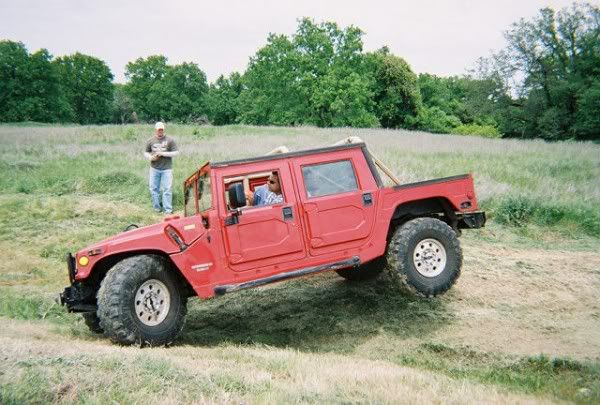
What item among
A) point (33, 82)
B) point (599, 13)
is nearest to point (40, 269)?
point (599, 13)

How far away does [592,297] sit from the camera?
7.00 metres

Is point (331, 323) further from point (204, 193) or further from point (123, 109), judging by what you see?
point (123, 109)

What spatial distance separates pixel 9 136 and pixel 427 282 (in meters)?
22.6

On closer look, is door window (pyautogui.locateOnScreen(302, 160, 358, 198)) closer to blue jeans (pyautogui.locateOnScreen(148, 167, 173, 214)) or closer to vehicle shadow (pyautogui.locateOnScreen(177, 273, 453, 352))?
vehicle shadow (pyautogui.locateOnScreen(177, 273, 453, 352))

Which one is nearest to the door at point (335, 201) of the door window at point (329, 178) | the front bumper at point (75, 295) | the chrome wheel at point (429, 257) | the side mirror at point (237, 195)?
the door window at point (329, 178)

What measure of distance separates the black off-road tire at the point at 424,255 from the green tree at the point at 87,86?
257ft

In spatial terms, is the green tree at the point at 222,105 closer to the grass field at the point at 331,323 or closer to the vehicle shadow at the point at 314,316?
the grass field at the point at 331,323

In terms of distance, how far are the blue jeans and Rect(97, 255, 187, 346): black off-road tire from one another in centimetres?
551

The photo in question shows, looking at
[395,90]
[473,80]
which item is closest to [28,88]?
[395,90]

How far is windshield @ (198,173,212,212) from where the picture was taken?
19.6ft

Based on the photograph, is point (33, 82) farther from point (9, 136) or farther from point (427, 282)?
point (427, 282)

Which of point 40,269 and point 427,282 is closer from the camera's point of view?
point 427,282

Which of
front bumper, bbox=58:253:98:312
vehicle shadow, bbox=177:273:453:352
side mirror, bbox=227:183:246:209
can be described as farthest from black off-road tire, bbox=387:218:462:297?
front bumper, bbox=58:253:98:312

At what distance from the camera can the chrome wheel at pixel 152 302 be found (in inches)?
214
